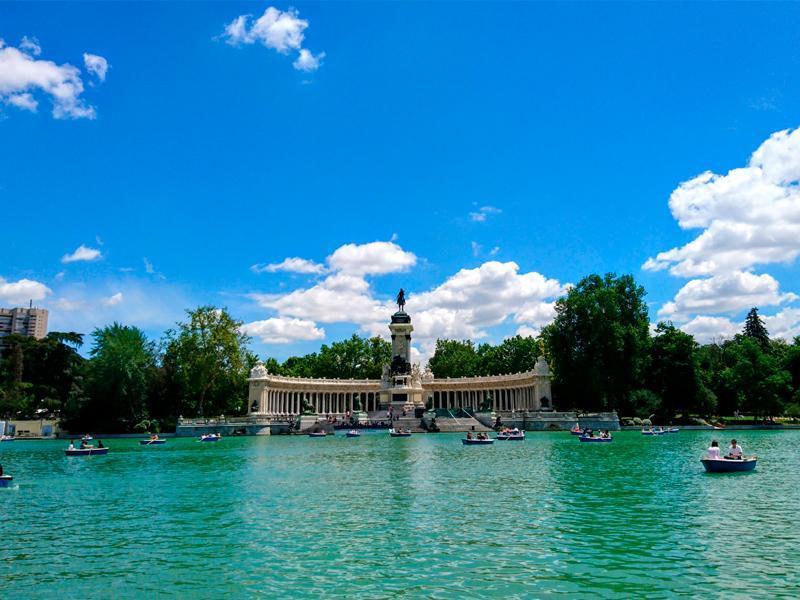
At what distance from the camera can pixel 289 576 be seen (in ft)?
39.6

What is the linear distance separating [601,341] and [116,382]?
173 feet

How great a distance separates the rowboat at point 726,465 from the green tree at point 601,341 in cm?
4455

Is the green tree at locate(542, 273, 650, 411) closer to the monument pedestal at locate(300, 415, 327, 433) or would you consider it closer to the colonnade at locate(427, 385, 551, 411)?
the colonnade at locate(427, 385, 551, 411)

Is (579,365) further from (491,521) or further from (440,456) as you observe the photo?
(491,521)

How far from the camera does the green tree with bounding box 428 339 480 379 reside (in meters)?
109

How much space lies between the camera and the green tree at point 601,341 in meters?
71.2

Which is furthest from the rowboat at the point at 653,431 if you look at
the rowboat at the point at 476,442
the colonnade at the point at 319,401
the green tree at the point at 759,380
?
the colonnade at the point at 319,401

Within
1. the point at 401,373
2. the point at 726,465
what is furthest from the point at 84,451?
the point at 401,373

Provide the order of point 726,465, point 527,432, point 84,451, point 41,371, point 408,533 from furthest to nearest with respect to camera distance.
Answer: point 41,371, point 527,432, point 84,451, point 726,465, point 408,533

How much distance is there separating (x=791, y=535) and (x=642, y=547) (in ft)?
13.0

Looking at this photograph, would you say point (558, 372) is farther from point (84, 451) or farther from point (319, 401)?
point (84, 451)

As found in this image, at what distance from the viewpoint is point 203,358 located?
7900cm

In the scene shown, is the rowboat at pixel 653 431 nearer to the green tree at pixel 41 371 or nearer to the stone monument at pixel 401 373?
the stone monument at pixel 401 373

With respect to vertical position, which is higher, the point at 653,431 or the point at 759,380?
the point at 759,380
